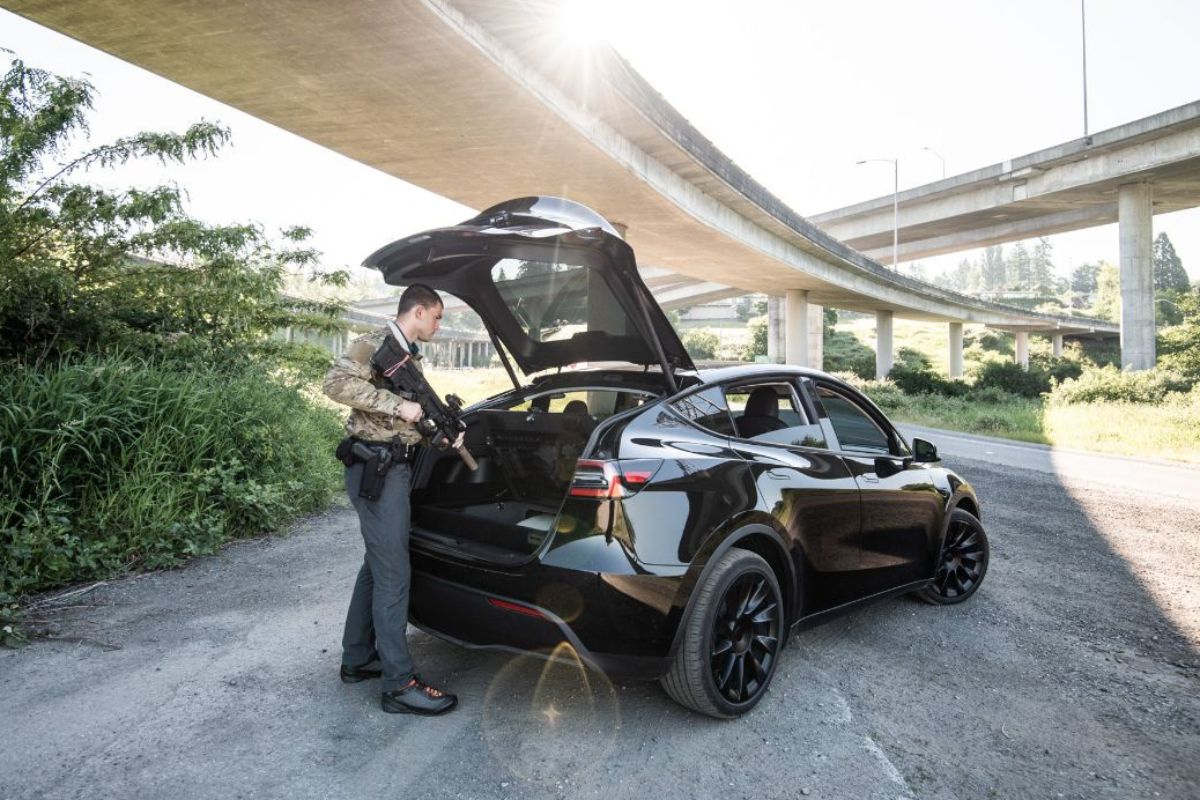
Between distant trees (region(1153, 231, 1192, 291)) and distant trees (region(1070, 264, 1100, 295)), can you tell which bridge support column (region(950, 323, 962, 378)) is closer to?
distant trees (region(1153, 231, 1192, 291))

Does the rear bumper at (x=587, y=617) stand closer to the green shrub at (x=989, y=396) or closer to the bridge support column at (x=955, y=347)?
the green shrub at (x=989, y=396)

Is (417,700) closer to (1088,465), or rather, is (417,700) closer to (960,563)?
(960,563)

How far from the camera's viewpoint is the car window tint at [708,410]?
3.17 metres

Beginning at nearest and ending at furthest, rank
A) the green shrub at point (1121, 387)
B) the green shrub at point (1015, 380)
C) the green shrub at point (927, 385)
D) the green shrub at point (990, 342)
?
1. the green shrub at point (1121, 387)
2. the green shrub at point (927, 385)
3. the green shrub at point (1015, 380)
4. the green shrub at point (990, 342)

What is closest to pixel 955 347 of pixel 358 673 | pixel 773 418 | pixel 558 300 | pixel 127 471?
pixel 773 418

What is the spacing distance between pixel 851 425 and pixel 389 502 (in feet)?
8.20

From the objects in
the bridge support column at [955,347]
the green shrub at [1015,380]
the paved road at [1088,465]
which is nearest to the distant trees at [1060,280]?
the bridge support column at [955,347]

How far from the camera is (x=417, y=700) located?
3000 millimetres

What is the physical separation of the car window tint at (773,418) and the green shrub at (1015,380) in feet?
104

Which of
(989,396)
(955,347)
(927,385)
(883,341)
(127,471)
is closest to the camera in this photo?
(127,471)

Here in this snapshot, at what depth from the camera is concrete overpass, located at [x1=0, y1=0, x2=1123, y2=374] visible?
27.9 ft

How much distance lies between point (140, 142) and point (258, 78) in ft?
9.67

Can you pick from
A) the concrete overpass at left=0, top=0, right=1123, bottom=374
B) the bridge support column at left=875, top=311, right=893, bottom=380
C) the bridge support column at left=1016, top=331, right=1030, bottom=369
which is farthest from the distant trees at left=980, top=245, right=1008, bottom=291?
the concrete overpass at left=0, top=0, right=1123, bottom=374

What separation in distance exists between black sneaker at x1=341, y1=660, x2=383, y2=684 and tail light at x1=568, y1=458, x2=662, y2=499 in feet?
4.70
